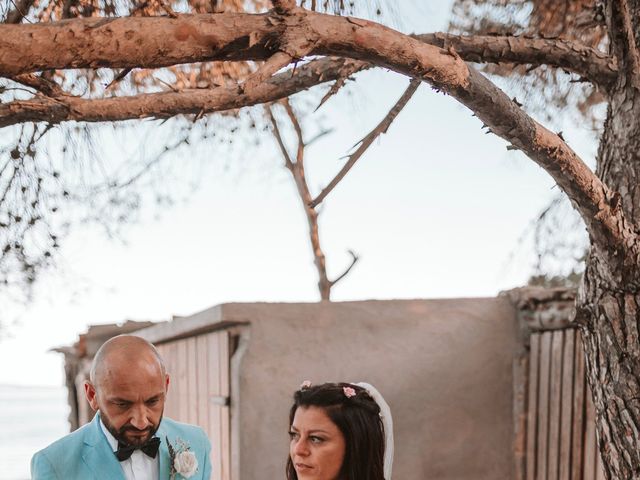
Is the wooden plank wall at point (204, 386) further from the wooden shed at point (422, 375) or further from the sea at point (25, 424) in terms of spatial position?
the sea at point (25, 424)

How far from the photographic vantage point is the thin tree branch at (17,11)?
341 centimetres

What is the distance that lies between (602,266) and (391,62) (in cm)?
147

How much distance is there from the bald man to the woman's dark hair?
371 mm

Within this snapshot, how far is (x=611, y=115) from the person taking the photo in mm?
3990

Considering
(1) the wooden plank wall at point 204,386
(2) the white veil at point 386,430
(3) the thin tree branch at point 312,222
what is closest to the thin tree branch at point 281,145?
(3) the thin tree branch at point 312,222

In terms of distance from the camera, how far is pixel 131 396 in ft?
7.82

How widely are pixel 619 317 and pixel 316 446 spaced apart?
62.9 inches

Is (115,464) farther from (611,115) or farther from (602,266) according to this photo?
(611,115)

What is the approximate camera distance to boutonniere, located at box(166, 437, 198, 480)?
268 centimetres

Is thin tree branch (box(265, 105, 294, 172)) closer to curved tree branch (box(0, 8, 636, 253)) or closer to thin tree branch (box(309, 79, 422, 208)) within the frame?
thin tree branch (box(309, 79, 422, 208))

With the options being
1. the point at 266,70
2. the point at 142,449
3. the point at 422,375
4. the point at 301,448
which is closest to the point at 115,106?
the point at 266,70

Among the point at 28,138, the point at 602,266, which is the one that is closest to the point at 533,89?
the point at 602,266

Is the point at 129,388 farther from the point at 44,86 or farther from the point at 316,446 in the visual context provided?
the point at 44,86

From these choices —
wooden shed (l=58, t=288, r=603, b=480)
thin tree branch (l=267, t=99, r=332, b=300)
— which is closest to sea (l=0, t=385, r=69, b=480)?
thin tree branch (l=267, t=99, r=332, b=300)
